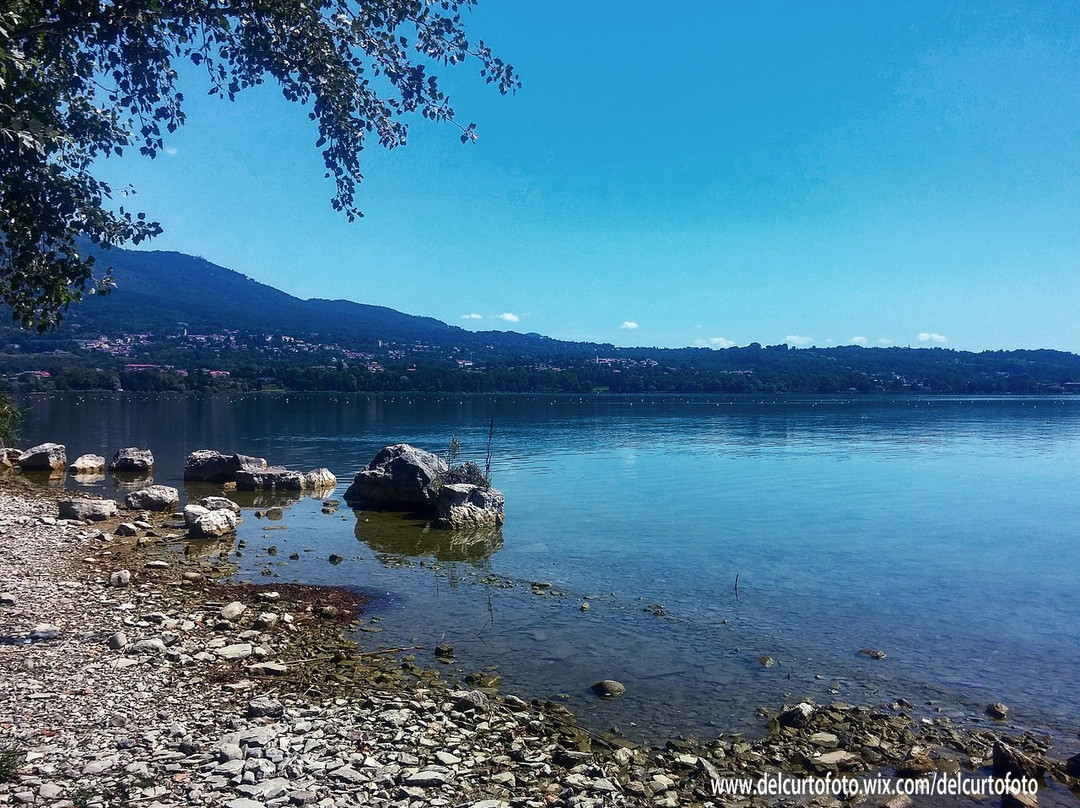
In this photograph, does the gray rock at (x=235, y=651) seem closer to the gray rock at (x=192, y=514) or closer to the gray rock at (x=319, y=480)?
the gray rock at (x=192, y=514)

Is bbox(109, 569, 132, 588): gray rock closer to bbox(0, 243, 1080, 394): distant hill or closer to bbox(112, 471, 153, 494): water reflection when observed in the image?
bbox(112, 471, 153, 494): water reflection

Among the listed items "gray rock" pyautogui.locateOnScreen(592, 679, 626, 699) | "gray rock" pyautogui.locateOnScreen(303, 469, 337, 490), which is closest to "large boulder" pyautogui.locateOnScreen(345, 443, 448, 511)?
"gray rock" pyautogui.locateOnScreen(303, 469, 337, 490)

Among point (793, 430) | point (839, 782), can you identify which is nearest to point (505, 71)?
point (839, 782)

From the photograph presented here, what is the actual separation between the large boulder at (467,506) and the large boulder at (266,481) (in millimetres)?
8692

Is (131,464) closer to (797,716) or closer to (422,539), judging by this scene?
(422,539)

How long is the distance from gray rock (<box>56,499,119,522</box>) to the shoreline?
9260mm

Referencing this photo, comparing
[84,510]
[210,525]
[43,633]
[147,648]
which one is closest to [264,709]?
[147,648]

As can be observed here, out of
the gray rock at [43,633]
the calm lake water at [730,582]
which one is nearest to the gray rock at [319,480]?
the calm lake water at [730,582]

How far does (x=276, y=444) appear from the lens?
5106cm

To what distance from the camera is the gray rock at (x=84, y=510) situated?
2000 cm

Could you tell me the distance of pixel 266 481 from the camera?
29.9 meters

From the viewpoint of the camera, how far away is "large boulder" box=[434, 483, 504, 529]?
22.3 metres

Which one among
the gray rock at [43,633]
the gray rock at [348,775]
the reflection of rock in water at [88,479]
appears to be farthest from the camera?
the reflection of rock in water at [88,479]

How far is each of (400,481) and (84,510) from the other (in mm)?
9184
